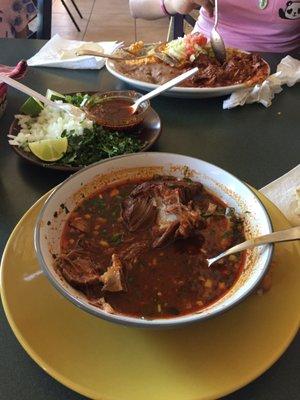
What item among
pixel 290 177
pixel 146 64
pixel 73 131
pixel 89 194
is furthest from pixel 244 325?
pixel 146 64

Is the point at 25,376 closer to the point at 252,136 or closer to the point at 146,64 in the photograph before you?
the point at 252,136

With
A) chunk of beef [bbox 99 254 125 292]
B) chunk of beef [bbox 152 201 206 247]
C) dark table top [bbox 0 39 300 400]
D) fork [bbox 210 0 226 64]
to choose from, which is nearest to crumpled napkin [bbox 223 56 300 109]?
dark table top [bbox 0 39 300 400]

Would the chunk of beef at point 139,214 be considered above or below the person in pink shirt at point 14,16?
above

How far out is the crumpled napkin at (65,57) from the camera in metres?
1.88

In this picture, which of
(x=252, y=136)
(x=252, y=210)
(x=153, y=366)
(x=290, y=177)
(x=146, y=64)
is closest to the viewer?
(x=153, y=366)

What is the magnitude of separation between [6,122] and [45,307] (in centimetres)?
89

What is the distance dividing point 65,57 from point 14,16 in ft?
3.68

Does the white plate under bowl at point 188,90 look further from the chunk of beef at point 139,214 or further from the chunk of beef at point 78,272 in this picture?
the chunk of beef at point 78,272

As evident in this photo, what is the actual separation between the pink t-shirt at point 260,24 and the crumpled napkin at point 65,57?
0.63m

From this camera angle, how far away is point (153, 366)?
2.53 feet

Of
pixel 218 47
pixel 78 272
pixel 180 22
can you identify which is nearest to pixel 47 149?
pixel 78 272

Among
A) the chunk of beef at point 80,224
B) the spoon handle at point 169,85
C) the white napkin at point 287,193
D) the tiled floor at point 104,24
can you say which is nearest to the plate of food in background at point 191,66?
the spoon handle at point 169,85

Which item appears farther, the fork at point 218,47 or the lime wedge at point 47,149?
the fork at point 218,47

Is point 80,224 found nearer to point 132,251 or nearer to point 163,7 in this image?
point 132,251
